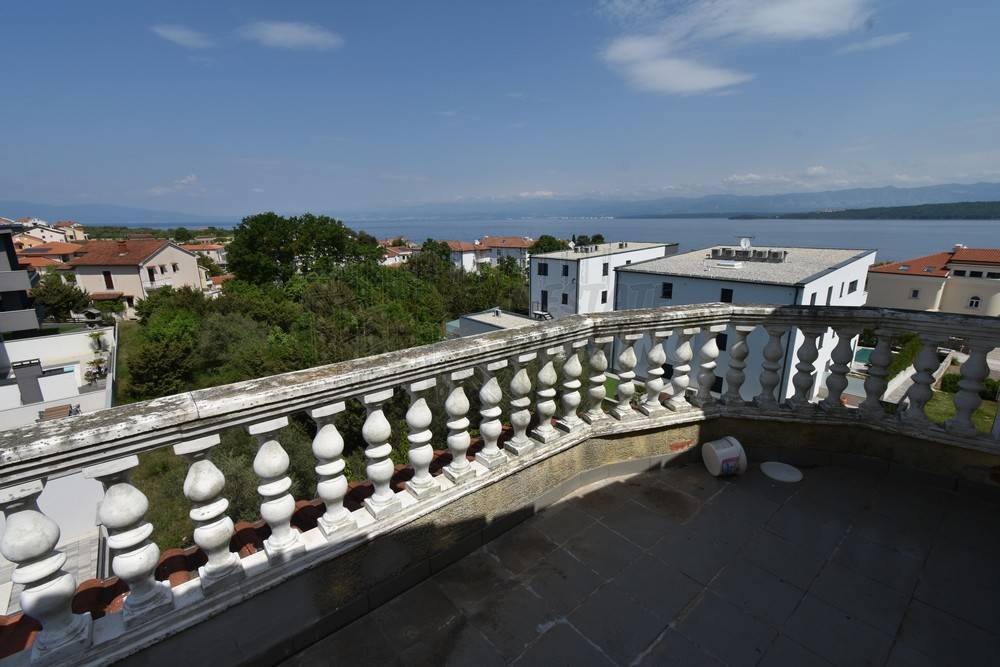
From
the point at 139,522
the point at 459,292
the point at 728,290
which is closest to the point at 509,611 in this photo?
the point at 139,522

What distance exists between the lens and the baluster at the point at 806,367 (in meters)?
3.58

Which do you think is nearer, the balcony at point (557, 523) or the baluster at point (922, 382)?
the balcony at point (557, 523)

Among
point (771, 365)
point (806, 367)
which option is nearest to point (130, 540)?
point (771, 365)

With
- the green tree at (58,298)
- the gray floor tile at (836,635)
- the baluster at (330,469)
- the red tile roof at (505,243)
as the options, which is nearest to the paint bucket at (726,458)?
the gray floor tile at (836,635)

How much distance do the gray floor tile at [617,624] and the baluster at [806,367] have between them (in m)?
2.41

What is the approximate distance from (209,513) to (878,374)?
4.63 m

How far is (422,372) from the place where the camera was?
2342mm

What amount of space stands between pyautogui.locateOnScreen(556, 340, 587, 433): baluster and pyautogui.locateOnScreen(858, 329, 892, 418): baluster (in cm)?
227

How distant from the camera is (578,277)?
32969 millimetres

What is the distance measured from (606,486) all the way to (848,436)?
7.14 feet

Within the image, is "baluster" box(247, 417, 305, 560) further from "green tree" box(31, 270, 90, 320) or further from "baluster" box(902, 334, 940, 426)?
"green tree" box(31, 270, 90, 320)

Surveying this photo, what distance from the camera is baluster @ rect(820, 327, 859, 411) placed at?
3.53m

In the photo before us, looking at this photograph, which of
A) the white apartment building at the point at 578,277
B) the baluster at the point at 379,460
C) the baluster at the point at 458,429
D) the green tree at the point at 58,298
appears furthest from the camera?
the green tree at the point at 58,298

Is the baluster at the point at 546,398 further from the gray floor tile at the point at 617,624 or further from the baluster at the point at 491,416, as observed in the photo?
the gray floor tile at the point at 617,624
